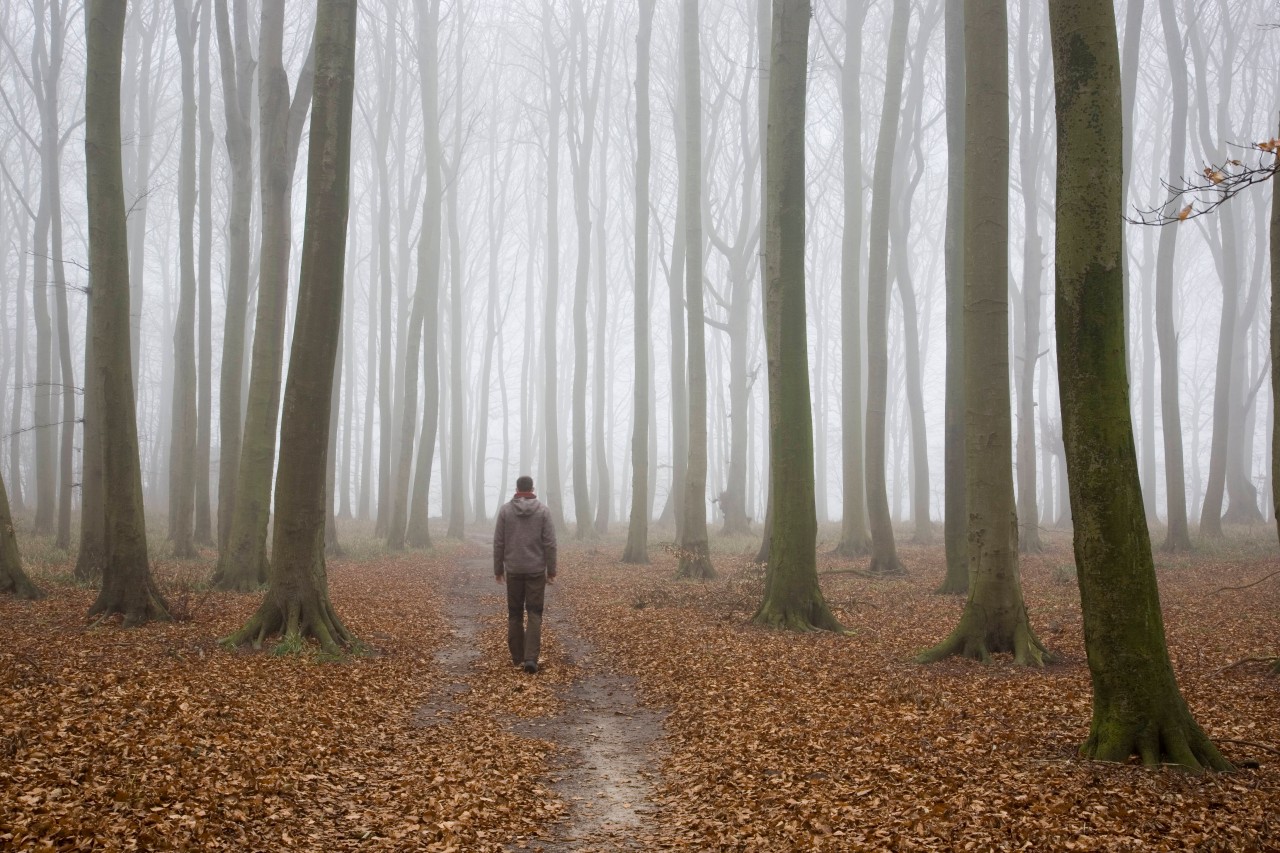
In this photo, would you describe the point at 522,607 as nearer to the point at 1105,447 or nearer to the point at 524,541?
the point at 524,541

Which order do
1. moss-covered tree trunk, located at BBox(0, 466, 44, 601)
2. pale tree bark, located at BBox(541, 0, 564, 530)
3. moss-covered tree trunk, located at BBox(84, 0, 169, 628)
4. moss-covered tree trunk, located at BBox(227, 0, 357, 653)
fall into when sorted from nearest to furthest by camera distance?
1. moss-covered tree trunk, located at BBox(227, 0, 357, 653)
2. moss-covered tree trunk, located at BBox(84, 0, 169, 628)
3. moss-covered tree trunk, located at BBox(0, 466, 44, 601)
4. pale tree bark, located at BBox(541, 0, 564, 530)

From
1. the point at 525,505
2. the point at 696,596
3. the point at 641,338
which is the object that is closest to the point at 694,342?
the point at 641,338

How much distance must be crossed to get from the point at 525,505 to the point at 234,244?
950cm

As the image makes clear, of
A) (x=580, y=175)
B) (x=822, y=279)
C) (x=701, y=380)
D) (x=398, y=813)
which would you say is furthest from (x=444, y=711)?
(x=822, y=279)

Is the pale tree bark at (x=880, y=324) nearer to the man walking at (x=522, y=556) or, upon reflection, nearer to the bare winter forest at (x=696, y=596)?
the bare winter forest at (x=696, y=596)

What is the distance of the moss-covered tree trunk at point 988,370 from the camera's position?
28.8 feet

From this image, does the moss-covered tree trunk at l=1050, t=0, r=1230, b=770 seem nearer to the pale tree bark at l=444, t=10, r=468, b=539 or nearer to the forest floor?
the forest floor

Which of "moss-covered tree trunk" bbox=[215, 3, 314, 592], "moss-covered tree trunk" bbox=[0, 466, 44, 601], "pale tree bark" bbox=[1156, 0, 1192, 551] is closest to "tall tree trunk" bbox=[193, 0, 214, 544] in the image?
"moss-covered tree trunk" bbox=[215, 3, 314, 592]

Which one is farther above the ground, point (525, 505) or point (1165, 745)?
point (525, 505)

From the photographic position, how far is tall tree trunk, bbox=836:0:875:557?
61.6 feet

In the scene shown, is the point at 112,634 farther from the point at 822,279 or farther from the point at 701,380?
the point at 822,279

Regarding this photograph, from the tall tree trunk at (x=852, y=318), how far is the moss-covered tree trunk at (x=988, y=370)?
9.19 metres

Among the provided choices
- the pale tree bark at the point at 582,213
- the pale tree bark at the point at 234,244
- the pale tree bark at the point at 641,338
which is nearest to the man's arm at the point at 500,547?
the pale tree bark at the point at 234,244

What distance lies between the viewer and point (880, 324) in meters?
17.8
